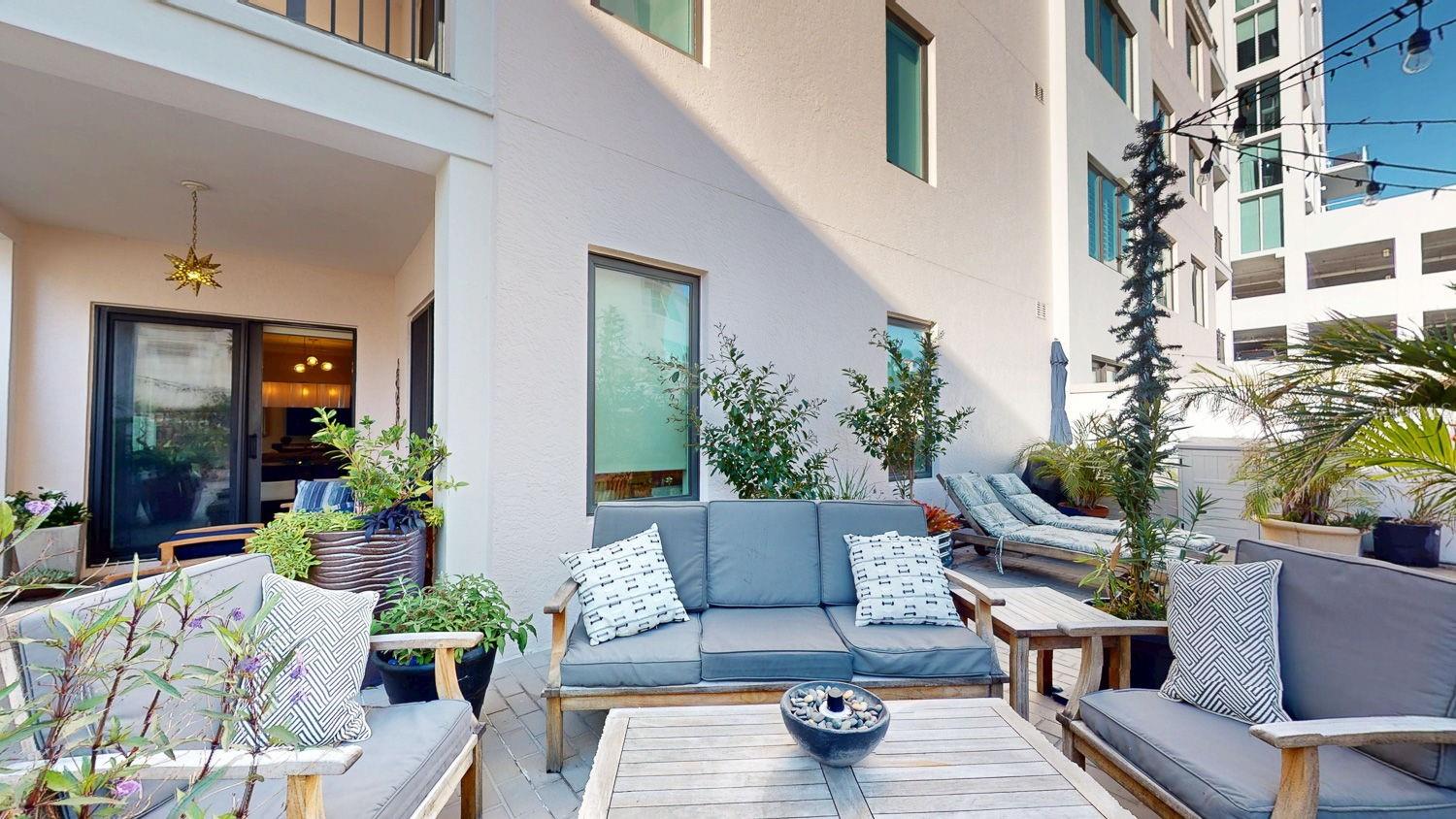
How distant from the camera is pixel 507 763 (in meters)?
2.46

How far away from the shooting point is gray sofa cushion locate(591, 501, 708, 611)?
3.07 metres

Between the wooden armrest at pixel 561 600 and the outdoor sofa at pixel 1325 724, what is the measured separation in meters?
2.03

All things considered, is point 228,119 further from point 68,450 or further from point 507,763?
point 68,450

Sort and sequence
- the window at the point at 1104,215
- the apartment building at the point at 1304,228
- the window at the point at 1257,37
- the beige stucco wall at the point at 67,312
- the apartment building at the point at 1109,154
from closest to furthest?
the beige stucco wall at the point at 67,312, the apartment building at the point at 1109,154, the window at the point at 1104,215, the apartment building at the point at 1304,228, the window at the point at 1257,37

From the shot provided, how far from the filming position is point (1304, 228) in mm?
19109

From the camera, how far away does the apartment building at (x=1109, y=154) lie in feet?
28.5

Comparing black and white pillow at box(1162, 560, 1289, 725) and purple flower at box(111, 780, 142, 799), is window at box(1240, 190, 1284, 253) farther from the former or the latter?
purple flower at box(111, 780, 142, 799)

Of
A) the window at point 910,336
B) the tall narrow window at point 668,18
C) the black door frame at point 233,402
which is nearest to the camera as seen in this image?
the tall narrow window at point 668,18

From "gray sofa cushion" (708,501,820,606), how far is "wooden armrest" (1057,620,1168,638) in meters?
1.20

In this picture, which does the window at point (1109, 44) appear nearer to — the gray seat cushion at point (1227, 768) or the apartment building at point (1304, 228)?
the apartment building at point (1304, 228)

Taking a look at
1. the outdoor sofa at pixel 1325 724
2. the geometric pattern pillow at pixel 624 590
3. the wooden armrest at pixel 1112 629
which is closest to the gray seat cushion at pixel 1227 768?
the outdoor sofa at pixel 1325 724

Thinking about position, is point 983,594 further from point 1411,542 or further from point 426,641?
point 1411,542

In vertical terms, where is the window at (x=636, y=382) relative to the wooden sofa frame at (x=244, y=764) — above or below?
above

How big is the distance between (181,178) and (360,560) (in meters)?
3.06
